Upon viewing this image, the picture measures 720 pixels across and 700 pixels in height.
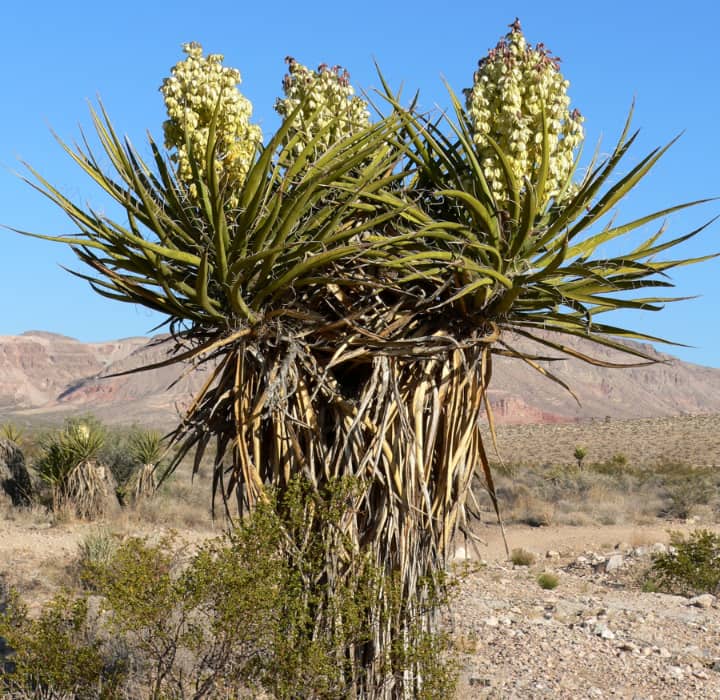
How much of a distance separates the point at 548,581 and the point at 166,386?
9685cm

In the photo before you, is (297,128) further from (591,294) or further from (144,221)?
(591,294)

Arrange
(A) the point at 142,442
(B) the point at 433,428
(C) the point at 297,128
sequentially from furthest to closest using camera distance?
(A) the point at 142,442 < (C) the point at 297,128 < (B) the point at 433,428

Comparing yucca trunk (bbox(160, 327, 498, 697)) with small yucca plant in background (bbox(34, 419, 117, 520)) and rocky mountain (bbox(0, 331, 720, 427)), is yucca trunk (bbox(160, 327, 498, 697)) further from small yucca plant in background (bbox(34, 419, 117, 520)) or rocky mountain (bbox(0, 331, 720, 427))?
rocky mountain (bbox(0, 331, 720, 427))

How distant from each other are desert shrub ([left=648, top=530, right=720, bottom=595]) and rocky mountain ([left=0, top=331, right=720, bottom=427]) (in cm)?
6631

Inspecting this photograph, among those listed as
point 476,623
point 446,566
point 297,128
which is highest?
point 297,128

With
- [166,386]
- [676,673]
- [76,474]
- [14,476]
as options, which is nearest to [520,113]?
[676,673]

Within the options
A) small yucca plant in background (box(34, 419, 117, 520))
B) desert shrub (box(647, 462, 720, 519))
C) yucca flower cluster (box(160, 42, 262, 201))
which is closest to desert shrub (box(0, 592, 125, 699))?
yucca flower cluster (box(160, 42, 262, 201))

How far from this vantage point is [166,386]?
106875mm

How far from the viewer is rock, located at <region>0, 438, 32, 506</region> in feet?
59.6

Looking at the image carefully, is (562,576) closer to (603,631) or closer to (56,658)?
(603,631)

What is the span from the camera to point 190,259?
577 cm

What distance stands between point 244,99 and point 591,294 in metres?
2.78

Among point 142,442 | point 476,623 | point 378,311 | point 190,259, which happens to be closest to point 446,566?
point 378,311

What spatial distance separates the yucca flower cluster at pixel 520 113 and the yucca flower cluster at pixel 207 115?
1.58 metres
